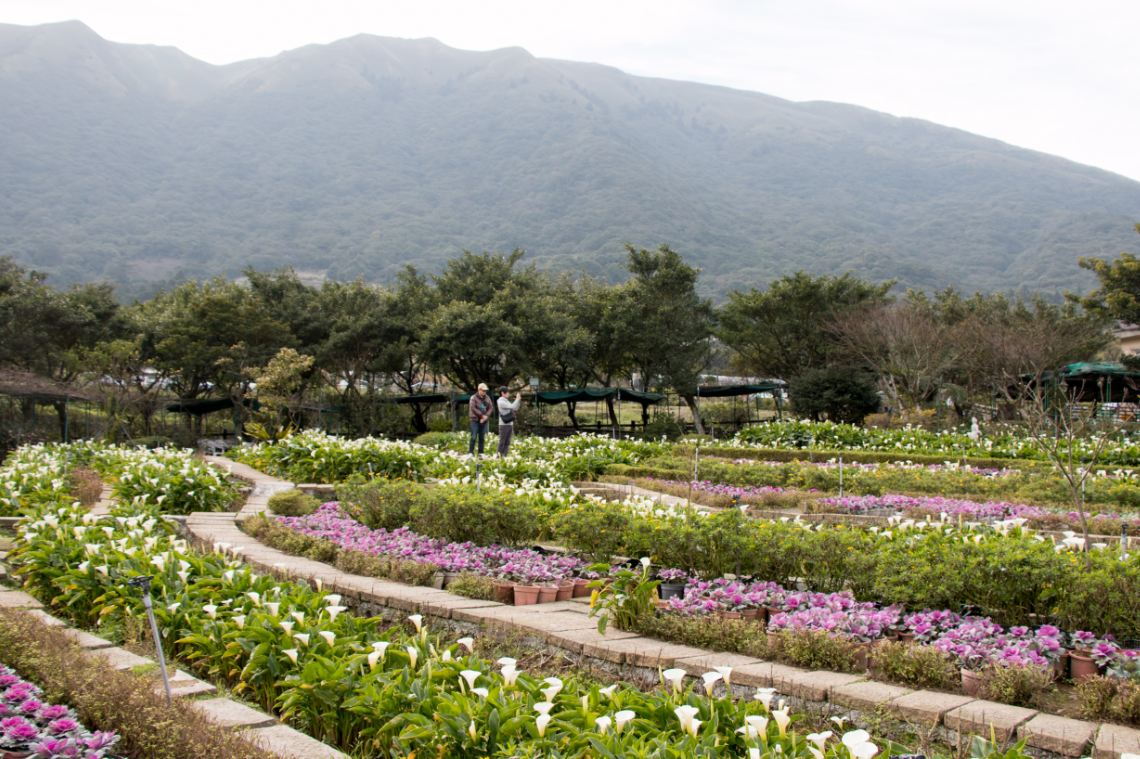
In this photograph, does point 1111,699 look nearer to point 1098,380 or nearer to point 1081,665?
point 1081,665

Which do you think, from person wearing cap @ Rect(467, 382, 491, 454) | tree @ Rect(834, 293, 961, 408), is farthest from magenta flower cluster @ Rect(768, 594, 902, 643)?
tree @ Rect(834, 293, 961, 408)

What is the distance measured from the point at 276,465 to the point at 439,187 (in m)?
105

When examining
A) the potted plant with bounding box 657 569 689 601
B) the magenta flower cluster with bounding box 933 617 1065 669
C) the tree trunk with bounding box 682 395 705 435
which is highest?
the magenta flower cluster with bounding box 933 617 1065 669

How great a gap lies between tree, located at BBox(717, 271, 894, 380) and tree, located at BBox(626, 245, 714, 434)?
1612 millimetres

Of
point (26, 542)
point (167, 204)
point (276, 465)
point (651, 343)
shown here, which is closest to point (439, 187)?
point (167, 204)

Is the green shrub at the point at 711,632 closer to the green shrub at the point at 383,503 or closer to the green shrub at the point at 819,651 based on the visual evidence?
the green shrub at the point at 819,651

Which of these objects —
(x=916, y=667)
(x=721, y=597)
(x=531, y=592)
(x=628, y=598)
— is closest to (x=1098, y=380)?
(x=721, y=597)

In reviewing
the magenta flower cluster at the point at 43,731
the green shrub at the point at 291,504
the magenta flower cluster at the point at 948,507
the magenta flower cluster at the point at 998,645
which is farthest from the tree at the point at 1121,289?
the magenta flower cluster at the point at 43,731

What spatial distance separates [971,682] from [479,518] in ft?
13.8

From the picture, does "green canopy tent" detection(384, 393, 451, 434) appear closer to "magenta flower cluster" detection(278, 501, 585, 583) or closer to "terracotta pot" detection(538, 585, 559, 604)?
"magenta flower cluster" detection(278, 501, 585, 583)

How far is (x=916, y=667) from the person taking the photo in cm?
416

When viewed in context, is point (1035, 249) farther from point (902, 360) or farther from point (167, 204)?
point (167, 204)

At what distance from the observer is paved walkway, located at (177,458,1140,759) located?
3551 mm

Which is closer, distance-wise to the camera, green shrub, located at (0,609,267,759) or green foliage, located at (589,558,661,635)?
green shrub, located at (0,609,267,759)
